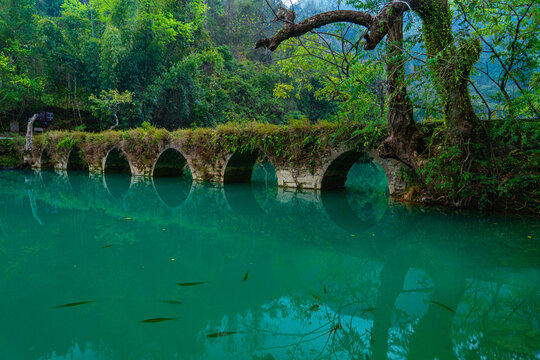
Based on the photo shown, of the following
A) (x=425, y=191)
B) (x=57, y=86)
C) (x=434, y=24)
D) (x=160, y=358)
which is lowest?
(x=160, y=358)

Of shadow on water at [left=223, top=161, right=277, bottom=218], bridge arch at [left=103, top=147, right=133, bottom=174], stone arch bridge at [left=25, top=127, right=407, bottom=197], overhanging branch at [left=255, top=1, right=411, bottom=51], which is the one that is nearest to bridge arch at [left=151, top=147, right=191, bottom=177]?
stone arch bridge at [left=25, top=127, right=407, bottom=197]

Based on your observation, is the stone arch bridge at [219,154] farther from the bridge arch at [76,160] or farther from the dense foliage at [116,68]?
the dense foliage at [116,68]

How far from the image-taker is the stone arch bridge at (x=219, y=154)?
8602 mm

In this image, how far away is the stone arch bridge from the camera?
860 cm

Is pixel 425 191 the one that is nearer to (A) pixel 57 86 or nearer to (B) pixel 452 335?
(B) pixel 452 335

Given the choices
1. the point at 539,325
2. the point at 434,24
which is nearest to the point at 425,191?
the point at 434,24

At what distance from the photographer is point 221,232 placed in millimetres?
4812

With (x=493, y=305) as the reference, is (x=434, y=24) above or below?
above

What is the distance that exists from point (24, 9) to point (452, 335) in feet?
85.2

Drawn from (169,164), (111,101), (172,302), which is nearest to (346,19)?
(172,302)

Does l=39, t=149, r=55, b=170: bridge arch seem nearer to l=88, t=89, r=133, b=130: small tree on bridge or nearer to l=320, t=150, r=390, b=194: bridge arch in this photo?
l=88, t=89, r=133, b=130: small tree on bridge

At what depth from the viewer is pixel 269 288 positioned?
275 centimetres

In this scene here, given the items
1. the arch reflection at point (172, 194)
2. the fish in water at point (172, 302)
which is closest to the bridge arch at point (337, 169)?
the arch reflection at point (172, 194)

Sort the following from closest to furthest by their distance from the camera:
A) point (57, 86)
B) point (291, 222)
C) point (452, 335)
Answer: point (452, 335)
point (291, 222)
point (57, 86)
